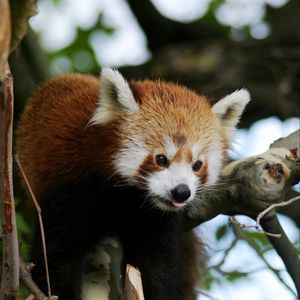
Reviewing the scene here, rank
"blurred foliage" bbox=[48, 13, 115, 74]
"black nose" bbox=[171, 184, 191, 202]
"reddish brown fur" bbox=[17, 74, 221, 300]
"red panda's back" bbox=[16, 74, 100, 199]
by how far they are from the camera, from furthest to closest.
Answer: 1. "blurred foliage" bbox=[48, 13, 115, 74]
2. "red panda's back" bbox=[16, 74, 100, 199]
3. "reddish brown fur" bbox=[17, 74, 221, 300]
4. "black nose" bbox=[171, 184, 191, 202]

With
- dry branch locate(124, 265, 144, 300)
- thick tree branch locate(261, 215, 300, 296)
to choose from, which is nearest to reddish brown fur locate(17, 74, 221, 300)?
thick tree branch locate(261, 215, 300, 296)

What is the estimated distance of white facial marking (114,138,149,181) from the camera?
3.46 m

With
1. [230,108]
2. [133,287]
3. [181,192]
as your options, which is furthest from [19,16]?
[230,108]

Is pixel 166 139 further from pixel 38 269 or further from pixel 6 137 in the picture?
pixel 6 137

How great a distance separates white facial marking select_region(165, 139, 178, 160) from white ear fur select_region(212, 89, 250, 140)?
16.6 inches

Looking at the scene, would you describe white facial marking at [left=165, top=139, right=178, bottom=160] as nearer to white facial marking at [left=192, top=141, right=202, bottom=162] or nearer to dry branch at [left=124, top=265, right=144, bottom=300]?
white facial marking at [left=192, top=141, right=202, bottom=162]

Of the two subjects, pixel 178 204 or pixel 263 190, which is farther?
pixel 178 204

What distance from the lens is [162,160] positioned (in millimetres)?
3418

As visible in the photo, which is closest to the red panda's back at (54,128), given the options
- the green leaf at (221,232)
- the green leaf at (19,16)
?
the green leaf at (221,232)

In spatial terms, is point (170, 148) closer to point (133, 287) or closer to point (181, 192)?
point (181, 192)

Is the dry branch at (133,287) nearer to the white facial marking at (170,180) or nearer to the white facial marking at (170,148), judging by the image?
the white facial marking at (170,180)

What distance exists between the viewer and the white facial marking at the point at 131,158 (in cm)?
346

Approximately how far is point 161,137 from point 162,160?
118 mm

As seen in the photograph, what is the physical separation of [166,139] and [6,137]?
1.54m
